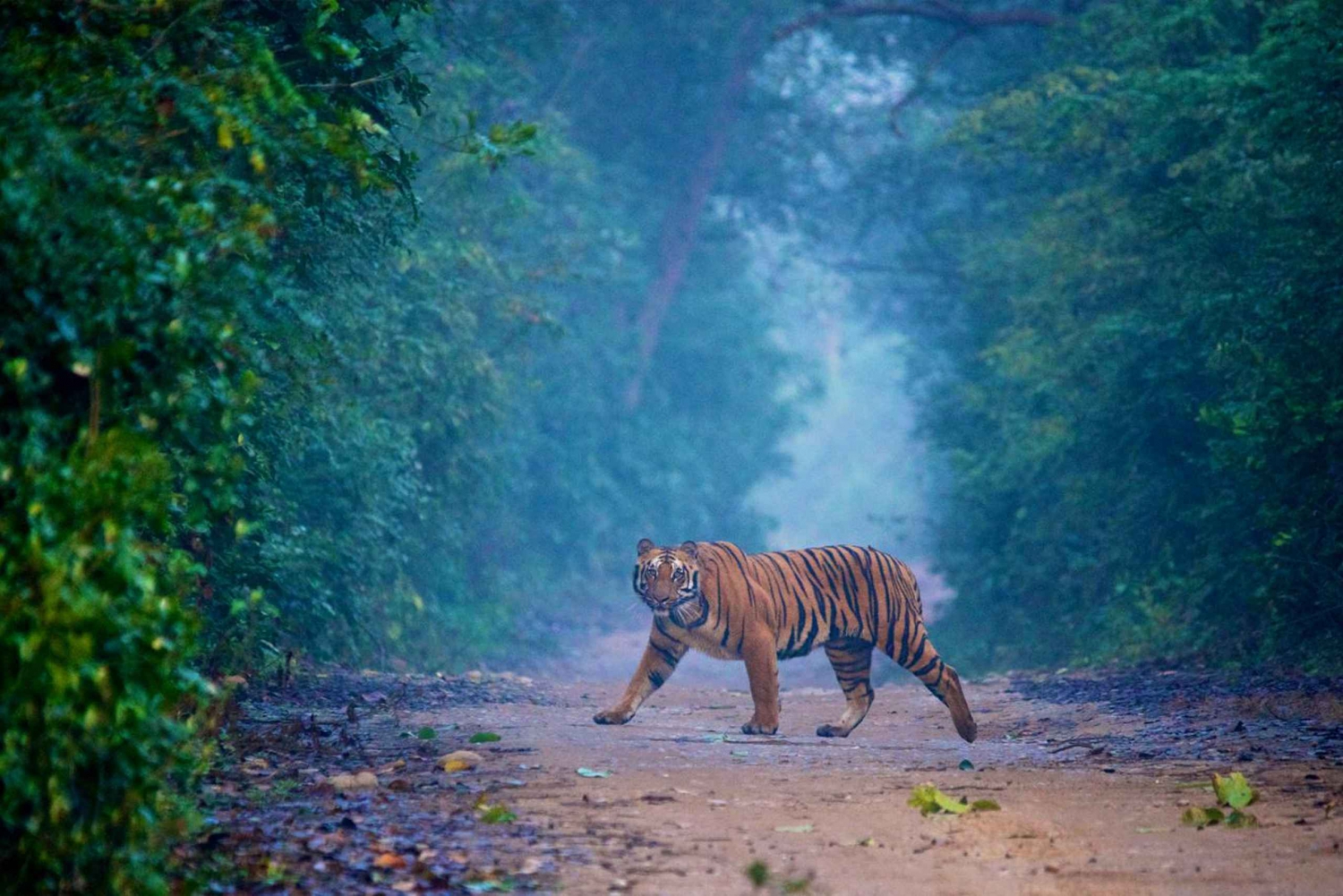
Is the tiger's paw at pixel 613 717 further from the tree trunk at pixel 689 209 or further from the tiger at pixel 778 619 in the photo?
the tree trunk at pixel 689 209

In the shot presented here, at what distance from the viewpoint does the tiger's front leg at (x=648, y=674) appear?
9.21 metres

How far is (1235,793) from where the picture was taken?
622cm

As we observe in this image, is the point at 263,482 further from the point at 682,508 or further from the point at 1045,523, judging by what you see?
the point at 682,508

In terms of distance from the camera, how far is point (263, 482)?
32.6ft

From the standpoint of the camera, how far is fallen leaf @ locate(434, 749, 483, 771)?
7113 mm

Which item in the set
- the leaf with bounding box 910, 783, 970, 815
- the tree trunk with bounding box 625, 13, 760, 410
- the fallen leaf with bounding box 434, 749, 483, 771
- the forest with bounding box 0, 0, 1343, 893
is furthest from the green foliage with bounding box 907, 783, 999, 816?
the tree trunk with bounding box 625, 13, 760, 410

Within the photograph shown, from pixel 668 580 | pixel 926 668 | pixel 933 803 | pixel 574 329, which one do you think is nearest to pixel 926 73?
pixel 574 329

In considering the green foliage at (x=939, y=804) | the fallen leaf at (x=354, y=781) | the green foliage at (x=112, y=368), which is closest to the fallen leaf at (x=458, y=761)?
the fallen leaf at (x=354, y=781)

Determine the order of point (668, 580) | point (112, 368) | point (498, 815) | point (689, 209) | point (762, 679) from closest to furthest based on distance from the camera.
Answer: point (112, 368) → point (498, 815) → point (668, 580) → point (762, 679) → point (689, 209)

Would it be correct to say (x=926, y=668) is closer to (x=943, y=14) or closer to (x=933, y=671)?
(x=933, y=671)

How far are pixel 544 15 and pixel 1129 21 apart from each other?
9209 millimetres

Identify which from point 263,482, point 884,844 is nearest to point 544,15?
point 263,482

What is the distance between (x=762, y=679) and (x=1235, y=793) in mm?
3492

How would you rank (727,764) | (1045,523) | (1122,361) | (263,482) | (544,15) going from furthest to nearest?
(544,15) → (1045,523) → (1122,361) → (263,482) → (727,764)
